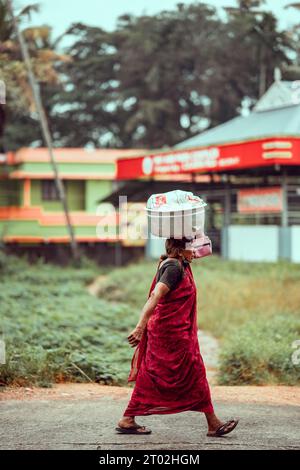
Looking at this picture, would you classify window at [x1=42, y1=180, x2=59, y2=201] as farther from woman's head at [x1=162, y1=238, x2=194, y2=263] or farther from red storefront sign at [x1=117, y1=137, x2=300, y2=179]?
woman's head at [x1=162, y1=238, x2=194, y2=263]

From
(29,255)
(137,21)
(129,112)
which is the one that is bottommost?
(29,255)

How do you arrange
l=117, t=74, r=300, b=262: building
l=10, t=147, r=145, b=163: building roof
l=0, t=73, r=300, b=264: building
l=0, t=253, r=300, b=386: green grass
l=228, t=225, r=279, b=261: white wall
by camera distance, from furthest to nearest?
→ l=10, t=147, r=145, b=163: building roof
l=228, t=225, r=279, b=261: white wall
l=0, t=73, r=300, b=264: building
l=117, t=74, r=300, b=262: building
l=0, t=253, r=300, b=386: green grass

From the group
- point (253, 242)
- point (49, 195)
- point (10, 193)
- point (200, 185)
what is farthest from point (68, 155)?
point (253, 242)

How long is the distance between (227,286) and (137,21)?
22.8 meters

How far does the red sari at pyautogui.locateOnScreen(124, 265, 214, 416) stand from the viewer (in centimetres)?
576

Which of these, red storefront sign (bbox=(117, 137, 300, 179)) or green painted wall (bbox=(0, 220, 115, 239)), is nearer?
red storefront sign (bbox=(117, 137, 300, 179))

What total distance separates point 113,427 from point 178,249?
131cm

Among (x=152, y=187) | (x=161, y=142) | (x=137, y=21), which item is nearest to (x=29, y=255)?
(x=152, y=187)

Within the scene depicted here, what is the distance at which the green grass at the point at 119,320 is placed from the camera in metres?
8.83

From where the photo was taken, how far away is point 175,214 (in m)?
5.76

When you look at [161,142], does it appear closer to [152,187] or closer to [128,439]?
[152,187]

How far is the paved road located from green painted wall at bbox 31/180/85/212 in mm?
24991

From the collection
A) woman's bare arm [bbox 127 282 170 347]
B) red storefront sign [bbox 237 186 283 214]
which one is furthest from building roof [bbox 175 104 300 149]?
woman's bare arm [bbox 127 282 170 347]

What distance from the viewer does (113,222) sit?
3144 centimetres
